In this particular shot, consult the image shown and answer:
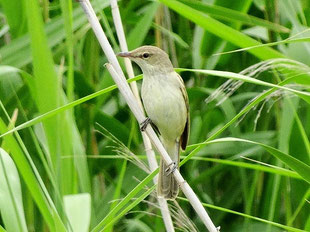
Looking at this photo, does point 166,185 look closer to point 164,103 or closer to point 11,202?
point 164,103

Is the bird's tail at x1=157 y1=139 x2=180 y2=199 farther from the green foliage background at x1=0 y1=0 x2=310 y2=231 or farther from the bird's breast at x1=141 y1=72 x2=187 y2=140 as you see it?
the bird's breast at x1=141 y1=72 x2=187 y2=140

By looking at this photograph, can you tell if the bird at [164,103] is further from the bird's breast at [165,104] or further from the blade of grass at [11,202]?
the blade of grass at [11,202]

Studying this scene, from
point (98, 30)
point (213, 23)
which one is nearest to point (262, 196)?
point (213, 23)

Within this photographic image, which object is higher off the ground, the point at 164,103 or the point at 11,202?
the point at 11,202

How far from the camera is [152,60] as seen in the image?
99.5 inches

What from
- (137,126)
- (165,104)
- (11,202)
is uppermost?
(11,202)

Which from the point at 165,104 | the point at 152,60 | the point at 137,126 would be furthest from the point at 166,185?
the point at 137,126

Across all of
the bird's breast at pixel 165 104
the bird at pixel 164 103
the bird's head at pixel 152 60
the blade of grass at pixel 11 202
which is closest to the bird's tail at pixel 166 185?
the bird at pixel 164 103

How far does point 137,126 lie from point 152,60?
587 mm

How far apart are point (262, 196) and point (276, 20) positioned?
30.3 inches

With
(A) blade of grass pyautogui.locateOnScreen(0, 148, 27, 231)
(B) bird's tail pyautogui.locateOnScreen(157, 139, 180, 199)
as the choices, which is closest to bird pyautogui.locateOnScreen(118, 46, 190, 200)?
(B) bird's tail pyautogui.locateOnScreen(157, 139, 180, 199)

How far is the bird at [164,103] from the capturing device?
7.87 feet

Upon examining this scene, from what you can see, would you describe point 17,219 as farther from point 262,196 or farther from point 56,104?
point 262,196

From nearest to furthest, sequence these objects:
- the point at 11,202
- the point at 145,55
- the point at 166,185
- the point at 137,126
A: the point at 11,202
the point at 166,185
the point at 145,55
the point at 137,126
